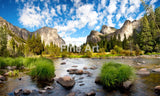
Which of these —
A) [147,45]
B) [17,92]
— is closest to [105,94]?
[17,92]

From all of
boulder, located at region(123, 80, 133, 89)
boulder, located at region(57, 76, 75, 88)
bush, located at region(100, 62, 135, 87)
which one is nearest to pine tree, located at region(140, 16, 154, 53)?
bush, located at region(100, 62, 135, 87)

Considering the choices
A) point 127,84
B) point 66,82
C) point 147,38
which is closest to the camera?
point 127,84

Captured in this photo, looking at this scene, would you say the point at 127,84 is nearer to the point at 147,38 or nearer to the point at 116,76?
the point at 116,76

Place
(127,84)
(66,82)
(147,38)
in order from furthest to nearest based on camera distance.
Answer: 1. (147,38)
2. (66,82)
3. (127,84)

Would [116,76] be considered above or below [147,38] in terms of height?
below

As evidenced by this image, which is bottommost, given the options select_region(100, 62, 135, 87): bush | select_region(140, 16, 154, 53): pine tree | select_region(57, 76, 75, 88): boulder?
select_region(57, 76, 75, 88): boulder

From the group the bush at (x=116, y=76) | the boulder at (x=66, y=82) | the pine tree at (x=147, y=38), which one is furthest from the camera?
the pine tree at (x=147, y=38)

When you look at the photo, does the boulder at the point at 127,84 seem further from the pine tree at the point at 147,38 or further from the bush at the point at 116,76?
the pine tree at the point at 147,38

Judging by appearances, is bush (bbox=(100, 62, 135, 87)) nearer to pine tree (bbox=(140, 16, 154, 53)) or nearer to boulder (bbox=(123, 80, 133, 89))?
boulder (bbox=(123, 80, 133, 89))

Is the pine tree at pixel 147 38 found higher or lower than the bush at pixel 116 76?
higher

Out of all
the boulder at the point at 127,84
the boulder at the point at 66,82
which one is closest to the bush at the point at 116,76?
the boulder at the point at 127,84

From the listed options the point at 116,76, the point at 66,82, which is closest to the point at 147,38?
the point at 116,76

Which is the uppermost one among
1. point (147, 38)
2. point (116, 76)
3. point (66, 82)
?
point (147, 38)

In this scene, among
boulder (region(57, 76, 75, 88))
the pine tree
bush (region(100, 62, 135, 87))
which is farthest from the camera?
the pine tree
